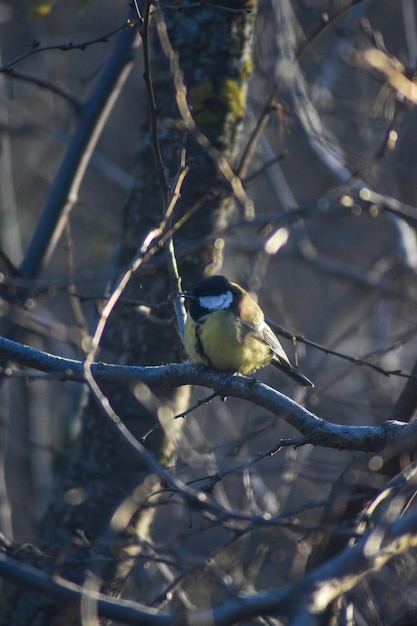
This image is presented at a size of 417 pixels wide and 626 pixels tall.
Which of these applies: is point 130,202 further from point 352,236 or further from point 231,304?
point 352,236

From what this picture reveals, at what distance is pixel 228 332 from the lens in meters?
3.47

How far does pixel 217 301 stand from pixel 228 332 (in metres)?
0.22

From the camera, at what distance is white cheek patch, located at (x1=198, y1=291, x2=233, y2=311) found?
358 centimetres

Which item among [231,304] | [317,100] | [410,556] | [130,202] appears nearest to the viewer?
[410,556]

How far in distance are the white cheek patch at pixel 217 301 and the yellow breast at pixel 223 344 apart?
0.16 ft

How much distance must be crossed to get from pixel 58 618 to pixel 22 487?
481cm

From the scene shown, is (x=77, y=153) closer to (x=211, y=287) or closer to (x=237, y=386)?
(x=211, y=287)

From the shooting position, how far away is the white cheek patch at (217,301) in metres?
3.58

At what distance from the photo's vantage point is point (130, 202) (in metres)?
4.21

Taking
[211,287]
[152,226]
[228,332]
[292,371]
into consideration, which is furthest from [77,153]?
[292,371]

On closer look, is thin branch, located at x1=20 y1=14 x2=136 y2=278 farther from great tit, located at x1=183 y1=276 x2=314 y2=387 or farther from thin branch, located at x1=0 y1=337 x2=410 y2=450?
thin branch, located at x1=0 y1=337 x2=410 y2=450


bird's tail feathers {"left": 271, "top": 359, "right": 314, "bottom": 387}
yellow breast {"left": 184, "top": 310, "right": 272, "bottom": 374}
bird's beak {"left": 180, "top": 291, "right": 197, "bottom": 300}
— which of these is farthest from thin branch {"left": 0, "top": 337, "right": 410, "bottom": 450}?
bird's tail feathers {"left": 271, "top": 359, "right": 314, "bottom": 387}

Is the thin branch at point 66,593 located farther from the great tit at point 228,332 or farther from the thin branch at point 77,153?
the thin branch at point 77,153

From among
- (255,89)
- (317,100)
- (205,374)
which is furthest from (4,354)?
(255,89)
